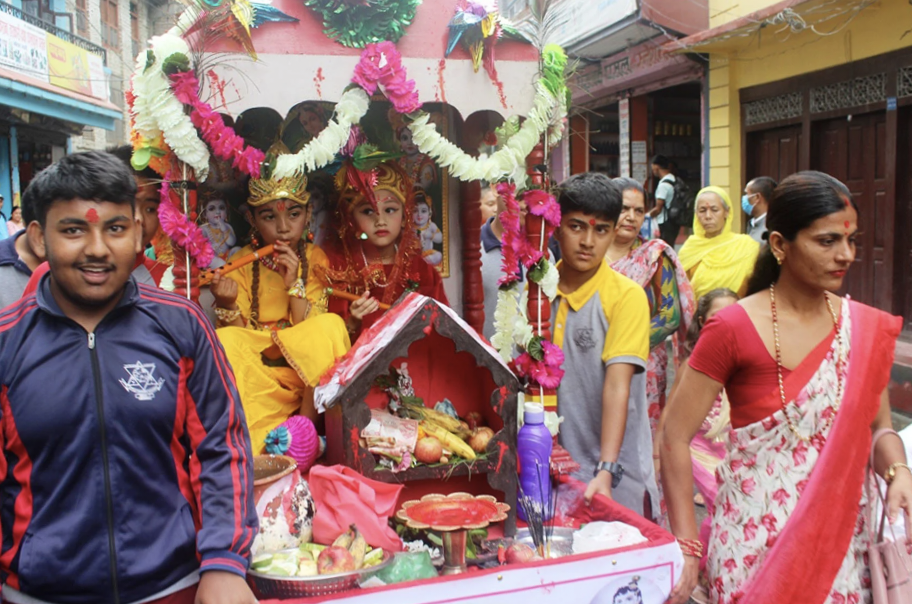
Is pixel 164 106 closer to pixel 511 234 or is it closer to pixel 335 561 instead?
pixel 511 234

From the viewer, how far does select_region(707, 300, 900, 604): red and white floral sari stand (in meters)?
2.05

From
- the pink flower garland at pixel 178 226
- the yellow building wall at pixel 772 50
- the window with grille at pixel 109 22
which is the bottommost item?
the pink flower garland at pixel 178 226

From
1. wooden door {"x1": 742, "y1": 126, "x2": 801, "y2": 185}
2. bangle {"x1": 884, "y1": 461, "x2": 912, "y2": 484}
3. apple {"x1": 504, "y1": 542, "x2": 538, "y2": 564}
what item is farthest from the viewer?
wooden door {"x1": 742, "y1": 126, "x2": 801, "y2": 185}

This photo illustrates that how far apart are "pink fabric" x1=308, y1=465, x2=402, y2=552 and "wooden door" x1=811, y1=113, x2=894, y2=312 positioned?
780 centimetres

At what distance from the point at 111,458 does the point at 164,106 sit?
1.36 m

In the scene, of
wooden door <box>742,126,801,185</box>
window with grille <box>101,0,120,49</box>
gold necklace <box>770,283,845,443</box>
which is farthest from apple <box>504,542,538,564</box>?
window with grille <box>101,0,120,49</box>

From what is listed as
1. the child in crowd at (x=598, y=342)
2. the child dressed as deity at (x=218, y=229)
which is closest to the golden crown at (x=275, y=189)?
the child dressed as deity at (x=218, y=229)

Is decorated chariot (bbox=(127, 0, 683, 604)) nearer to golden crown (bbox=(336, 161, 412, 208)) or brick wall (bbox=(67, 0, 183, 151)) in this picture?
golden crown (bbox=(336, 161, 412, 208))

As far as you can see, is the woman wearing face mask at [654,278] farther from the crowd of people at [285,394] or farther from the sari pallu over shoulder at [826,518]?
the sari pallu over shoulder at [826,518]

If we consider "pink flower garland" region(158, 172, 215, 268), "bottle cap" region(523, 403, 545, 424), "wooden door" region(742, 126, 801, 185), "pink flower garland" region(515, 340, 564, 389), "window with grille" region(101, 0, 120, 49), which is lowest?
"bottle cap" region(523, 403, 545, 424)

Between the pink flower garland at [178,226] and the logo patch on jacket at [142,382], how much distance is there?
995 mm

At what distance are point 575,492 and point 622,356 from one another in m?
0.56

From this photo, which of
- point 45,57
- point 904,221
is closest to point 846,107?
point 904,221

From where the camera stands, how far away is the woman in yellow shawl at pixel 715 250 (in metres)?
5.84
